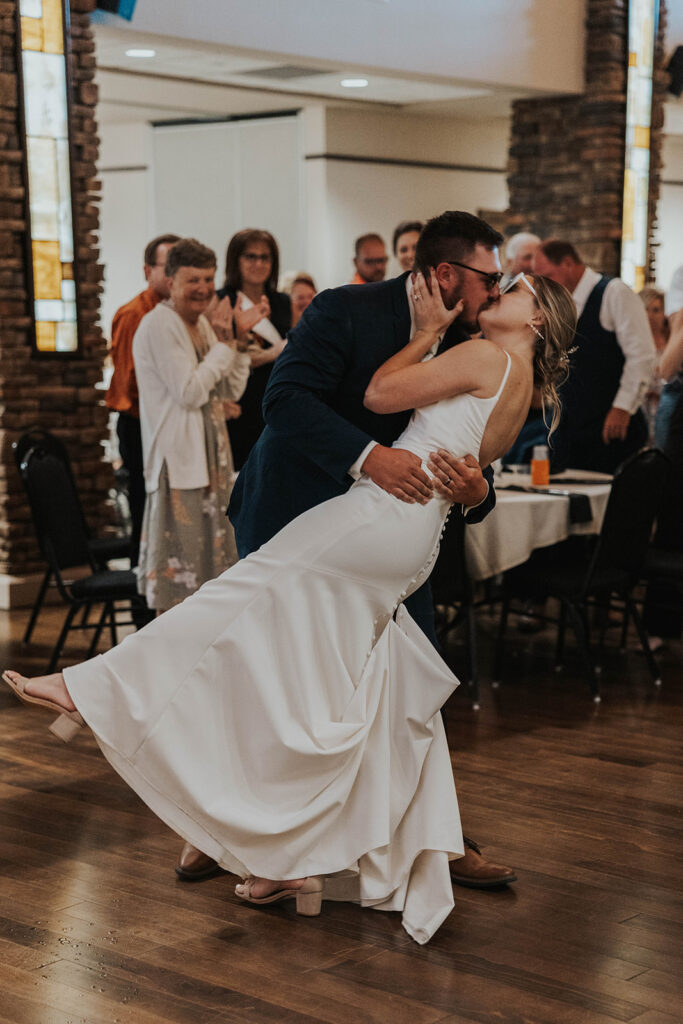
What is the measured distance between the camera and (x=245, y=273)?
19.1ft

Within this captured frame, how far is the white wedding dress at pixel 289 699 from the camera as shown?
3041 millimetres

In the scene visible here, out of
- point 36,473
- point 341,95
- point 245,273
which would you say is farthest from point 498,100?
point 36,473

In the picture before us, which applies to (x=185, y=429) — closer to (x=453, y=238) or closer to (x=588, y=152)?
(x=453, y=238)

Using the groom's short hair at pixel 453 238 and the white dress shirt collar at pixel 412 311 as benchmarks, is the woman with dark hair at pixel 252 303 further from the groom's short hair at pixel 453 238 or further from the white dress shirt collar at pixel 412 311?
the groom's short hair at pixel 453 238

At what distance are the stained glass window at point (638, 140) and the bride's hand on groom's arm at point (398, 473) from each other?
7.58 metres

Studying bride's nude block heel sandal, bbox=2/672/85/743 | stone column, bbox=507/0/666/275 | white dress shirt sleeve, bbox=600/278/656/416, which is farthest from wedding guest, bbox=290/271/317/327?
bride's nude block heel sandal, bbox=2/672/85/743

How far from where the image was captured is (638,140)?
10320mm

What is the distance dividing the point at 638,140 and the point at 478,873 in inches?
319

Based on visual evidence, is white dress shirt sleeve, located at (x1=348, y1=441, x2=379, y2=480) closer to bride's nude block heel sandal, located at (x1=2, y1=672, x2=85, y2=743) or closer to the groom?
the groom

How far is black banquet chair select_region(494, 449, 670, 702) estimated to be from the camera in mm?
5195

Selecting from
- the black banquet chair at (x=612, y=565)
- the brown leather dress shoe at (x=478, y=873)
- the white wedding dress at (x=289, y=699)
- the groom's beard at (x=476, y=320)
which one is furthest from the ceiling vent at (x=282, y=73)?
the brown leather dress shoe at (x=478, y=873)

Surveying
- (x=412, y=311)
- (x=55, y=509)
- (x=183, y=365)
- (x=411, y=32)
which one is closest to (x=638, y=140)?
(x=411, y=32)

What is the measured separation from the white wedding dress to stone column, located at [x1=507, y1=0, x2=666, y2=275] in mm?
7460

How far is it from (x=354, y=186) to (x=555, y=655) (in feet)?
25.2
